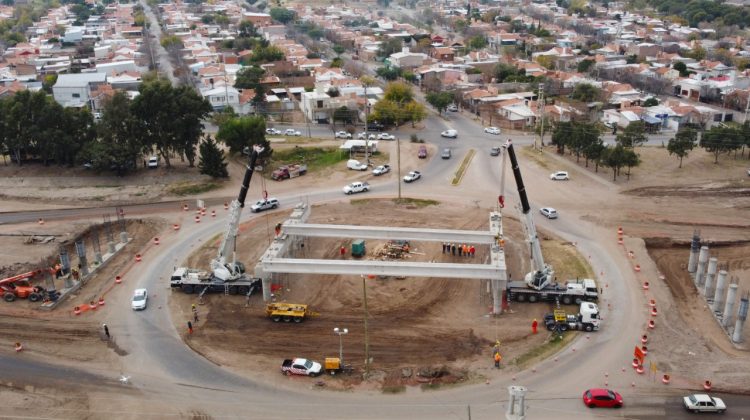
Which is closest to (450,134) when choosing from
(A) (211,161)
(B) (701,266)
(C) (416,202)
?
(C) (416,202)

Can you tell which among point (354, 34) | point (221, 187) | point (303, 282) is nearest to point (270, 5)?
point (354, 34)

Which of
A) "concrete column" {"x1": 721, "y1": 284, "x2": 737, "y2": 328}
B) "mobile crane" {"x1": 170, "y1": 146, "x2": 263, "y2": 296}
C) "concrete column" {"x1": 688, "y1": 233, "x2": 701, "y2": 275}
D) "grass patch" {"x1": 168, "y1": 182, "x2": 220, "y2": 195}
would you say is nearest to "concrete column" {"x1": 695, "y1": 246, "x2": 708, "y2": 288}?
"concrete column" {"x1": 688, "y1": 233, "x2": 701, "y2": 275}

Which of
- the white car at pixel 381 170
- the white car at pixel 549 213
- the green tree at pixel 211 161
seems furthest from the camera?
the white car at pixel 381 170

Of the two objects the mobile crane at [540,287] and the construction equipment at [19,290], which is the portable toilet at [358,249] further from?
the construction equipment at [19,290]

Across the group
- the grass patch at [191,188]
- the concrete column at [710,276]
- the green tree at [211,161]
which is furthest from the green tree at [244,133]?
the concrete column at [710,276]

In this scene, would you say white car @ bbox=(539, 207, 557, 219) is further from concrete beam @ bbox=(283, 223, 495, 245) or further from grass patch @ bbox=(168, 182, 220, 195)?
grass patch @ bbox=(168, 182, 220, 195)
